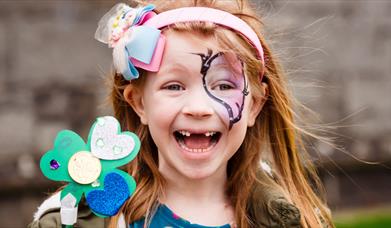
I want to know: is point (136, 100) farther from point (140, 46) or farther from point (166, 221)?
point (166, 221)

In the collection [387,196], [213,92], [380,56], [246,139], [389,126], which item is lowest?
[387,196]

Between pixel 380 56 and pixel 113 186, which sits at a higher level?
pixel 113 186

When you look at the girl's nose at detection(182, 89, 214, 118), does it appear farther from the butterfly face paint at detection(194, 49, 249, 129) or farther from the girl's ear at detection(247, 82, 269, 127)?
the girl's ear at detection(247, 82, 269, 127)

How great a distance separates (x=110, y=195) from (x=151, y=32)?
549mm

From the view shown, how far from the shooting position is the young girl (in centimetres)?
265

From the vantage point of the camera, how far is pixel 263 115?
2.98 metres

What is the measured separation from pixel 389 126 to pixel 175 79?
12.9 ft

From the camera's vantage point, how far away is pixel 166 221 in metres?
2.77

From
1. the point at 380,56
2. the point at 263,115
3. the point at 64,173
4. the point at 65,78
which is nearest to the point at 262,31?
the point at 263,115

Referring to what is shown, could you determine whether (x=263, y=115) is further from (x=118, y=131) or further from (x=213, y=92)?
(x=118, y=131)

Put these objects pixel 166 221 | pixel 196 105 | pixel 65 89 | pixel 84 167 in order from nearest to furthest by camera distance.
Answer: pixel 84 167, pixel 196 105, pixel 166 221, pixel 65 89

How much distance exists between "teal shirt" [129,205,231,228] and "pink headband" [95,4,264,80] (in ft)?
1.53

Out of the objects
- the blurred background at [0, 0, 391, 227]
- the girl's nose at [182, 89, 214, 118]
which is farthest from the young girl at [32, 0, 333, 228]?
the blurred background at [0, 0, 391, 227]

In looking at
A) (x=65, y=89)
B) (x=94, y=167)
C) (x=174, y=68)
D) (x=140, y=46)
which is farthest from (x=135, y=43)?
(x=65, y=89)
